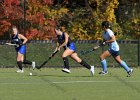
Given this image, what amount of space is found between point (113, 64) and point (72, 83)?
1253 cm

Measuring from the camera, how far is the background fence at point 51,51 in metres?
27.8

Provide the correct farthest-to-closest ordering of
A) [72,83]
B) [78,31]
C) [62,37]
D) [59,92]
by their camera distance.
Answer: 1. [78,31]
2. [62,37]
3. [72,83]
4. [59,92]

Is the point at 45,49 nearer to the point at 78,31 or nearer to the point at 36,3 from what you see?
the point at 36,3

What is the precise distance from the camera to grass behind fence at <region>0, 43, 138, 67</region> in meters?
27.8

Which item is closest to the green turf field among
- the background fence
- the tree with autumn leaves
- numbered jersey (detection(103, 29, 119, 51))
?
numbered jersey (detection(103, 29, 119, 51))

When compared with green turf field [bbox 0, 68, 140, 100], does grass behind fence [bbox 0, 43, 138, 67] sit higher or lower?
lower

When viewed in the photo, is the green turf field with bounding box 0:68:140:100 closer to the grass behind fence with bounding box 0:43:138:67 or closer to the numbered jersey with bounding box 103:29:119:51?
the numbered jersey with bounding box 103:29:119:51

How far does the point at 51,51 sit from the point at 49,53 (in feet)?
0.46

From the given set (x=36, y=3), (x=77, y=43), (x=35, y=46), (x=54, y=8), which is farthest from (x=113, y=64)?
(x=54, y=8)

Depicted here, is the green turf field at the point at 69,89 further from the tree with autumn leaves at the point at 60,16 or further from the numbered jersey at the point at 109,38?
the tree with autumn leaves at the point at 60,16

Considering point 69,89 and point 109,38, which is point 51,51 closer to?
point 109,38

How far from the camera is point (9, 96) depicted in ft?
41.6

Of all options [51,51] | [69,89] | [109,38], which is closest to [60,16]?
[51,51]

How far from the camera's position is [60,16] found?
3528 cm
